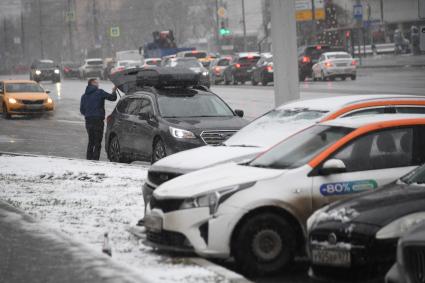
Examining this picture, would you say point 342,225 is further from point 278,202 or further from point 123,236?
point 123,236

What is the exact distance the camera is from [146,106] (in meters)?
18.7

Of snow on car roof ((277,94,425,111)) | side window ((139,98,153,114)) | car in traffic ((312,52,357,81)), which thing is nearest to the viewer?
snow on car roof ((277,94,425,111))

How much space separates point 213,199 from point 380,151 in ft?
5.51

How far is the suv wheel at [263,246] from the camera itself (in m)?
9.13

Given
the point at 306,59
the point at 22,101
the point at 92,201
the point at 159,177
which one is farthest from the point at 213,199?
the point at 306,59

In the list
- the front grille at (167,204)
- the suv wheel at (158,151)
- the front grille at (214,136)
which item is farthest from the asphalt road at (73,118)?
the front grille at (167,204)

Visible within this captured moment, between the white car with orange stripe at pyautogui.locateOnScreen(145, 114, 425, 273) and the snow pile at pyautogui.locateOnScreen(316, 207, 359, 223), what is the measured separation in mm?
827

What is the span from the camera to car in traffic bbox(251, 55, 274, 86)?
49416 mm

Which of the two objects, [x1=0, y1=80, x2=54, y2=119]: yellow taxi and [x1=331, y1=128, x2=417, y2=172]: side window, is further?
[x1=0, y1=80, x2=54, y2=119]: yellow taxi

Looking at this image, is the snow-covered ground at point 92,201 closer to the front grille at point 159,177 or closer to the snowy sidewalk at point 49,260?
the snowy sidewalk at point 49,260

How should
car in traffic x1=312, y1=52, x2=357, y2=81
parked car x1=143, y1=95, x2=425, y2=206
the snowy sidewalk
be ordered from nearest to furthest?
the snowy sidewalk < parked car x1=143, y1=95, x2=425, y2=206 < car in traffic x1=312, y1=52, x2=357, y2=81

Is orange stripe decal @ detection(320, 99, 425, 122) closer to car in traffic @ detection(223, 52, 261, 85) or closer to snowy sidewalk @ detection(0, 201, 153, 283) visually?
snowy sidewalk @ detection(0, 201, 153, 283)

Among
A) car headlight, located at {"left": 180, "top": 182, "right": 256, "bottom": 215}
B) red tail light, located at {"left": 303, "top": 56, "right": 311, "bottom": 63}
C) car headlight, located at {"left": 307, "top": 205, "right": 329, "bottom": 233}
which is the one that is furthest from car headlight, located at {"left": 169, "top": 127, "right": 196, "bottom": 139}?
red tail light, located at {"left": 303, "top": 56, "right": 311, "bottom": 63}

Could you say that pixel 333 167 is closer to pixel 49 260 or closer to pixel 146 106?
pixel 49 260
